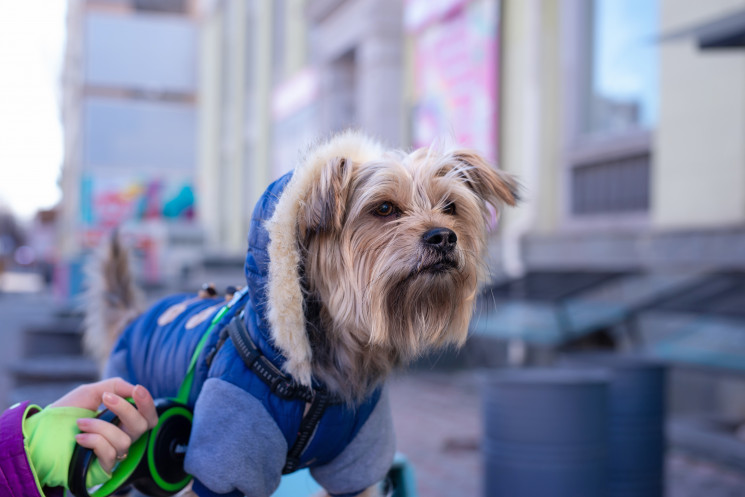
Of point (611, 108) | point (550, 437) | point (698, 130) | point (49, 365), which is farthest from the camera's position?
point (611, 108)

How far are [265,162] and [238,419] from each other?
20.5 meters

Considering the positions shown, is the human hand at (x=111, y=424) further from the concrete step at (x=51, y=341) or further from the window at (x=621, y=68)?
the window at (x=621, y=68)

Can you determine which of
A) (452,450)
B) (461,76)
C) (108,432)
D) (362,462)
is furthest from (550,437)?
(461,76)

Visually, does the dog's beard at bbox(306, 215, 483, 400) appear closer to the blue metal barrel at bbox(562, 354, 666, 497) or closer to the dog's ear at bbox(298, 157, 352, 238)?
the dog's ear at bbox(298, 157, 352, 238)

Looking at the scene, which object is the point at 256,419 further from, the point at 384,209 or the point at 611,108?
the point at 611,108

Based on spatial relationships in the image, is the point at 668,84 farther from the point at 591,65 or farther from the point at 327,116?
the point at 327,116

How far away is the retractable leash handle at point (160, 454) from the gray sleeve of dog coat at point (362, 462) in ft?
1.55

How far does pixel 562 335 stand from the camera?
7383 millimetres

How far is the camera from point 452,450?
21.4 feet

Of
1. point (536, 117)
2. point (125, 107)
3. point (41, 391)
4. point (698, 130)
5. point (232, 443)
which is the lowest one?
point (41, 391)

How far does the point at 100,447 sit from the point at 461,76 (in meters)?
10.0

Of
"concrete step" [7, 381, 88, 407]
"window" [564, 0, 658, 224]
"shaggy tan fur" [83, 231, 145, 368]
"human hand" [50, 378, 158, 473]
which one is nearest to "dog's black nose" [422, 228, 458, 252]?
"human hand" [50, 378, 158, 473]

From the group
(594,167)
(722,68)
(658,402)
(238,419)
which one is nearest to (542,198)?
(594,167)

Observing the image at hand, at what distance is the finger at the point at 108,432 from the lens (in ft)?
6.68
